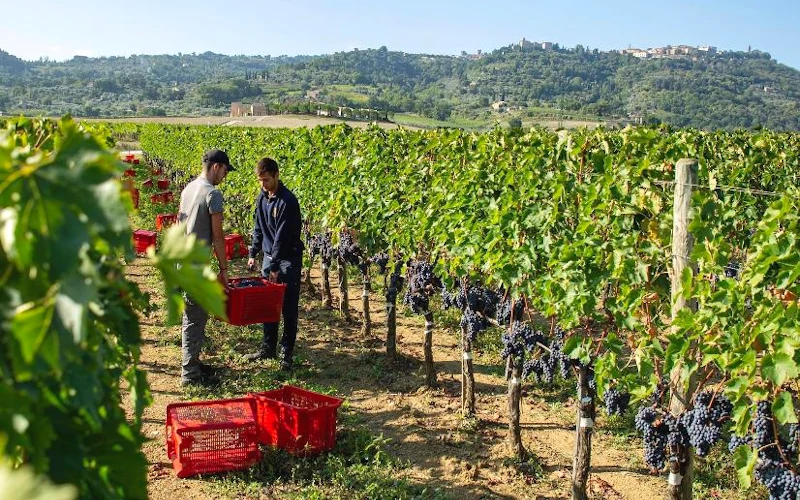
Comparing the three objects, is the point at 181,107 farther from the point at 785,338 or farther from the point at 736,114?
the point at 785,338

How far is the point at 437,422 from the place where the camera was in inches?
241

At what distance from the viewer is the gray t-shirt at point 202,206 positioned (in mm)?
6023

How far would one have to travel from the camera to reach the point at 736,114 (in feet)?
311

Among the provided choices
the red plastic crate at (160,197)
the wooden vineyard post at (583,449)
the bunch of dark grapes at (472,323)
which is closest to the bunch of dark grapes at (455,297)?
the bunch of dark grapes at (472,323)

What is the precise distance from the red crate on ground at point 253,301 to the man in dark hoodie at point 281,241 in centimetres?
36

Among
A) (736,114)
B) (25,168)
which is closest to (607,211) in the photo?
(25,168)

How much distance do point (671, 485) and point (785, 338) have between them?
4.57ft

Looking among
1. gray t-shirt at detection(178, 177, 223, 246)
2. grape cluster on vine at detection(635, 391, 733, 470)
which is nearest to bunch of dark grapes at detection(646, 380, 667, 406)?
grape cluster on vine at detection(635, 391, 733, 470)

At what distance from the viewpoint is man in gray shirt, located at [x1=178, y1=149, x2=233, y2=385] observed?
238 inches

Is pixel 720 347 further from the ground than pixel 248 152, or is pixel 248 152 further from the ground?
pixel 248 152

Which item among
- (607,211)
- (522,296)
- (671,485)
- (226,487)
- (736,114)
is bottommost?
(226,487)

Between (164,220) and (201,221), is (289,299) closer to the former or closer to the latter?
(201,221)

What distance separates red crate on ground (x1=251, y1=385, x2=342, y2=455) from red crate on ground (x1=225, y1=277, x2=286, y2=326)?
3.47 feet

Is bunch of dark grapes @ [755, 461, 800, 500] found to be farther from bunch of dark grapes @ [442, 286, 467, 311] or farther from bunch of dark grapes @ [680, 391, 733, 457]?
bunch of dark grapes @ [442, 286, 467, 311]
